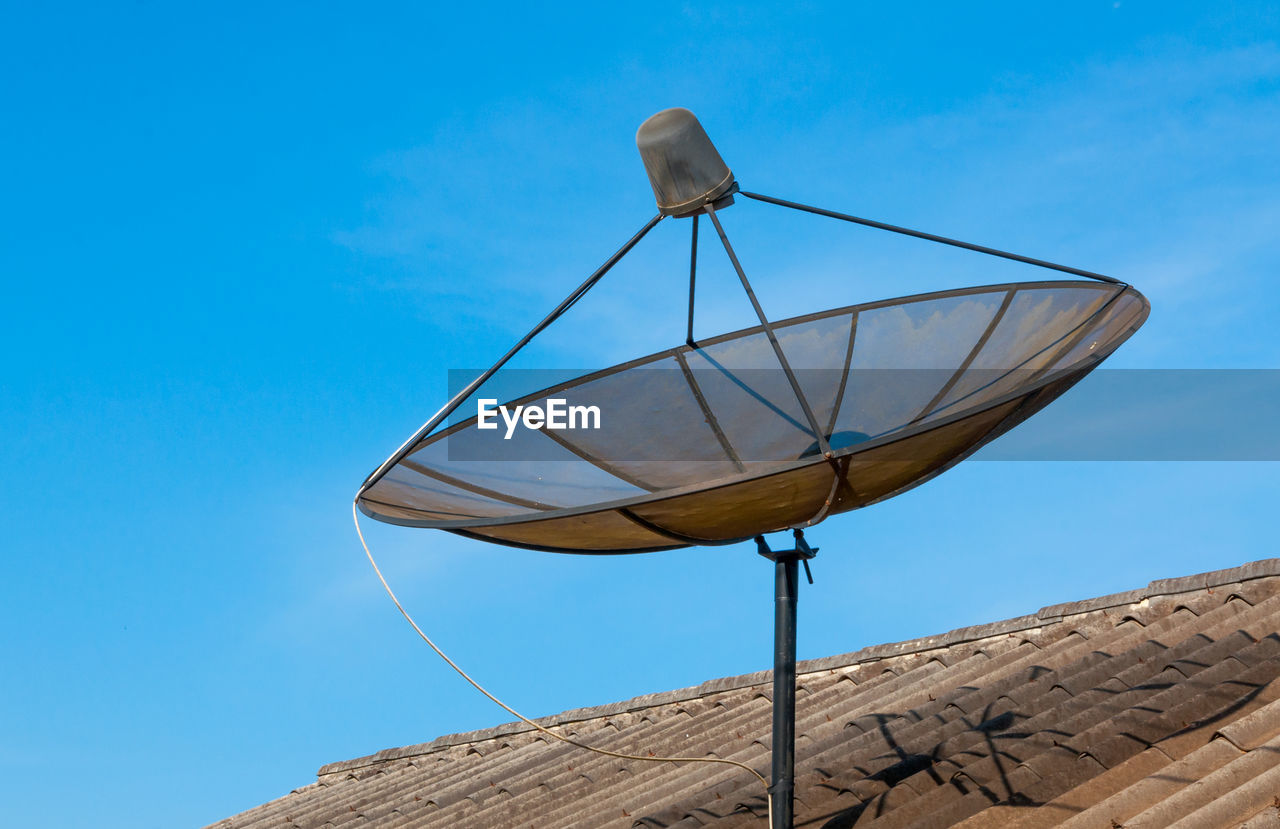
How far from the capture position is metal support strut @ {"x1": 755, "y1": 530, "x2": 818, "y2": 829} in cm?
540

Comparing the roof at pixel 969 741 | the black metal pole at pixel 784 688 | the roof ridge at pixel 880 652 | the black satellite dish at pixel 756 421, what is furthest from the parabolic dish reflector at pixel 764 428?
the roof ridge at pixel 880 652

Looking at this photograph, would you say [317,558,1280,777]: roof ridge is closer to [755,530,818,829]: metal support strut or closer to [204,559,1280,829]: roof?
[204,559,1280,829]: roof

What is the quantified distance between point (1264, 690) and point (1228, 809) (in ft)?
6.36

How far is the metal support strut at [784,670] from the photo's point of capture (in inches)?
213

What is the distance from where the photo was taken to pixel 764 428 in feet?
24.3

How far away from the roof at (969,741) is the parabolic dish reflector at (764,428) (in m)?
1.48

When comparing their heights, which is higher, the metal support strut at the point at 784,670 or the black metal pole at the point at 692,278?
the black metal pole at the point at 692,278

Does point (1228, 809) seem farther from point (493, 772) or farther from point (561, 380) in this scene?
point (493, 772)

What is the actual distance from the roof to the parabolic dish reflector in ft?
4.86

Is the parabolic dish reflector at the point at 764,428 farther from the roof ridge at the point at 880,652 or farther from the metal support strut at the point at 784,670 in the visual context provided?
the roof ridge at the point at 880,652

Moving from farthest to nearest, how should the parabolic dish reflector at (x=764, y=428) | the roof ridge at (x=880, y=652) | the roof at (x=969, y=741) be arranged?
the roof ridge at (x=880, y=652) → the roof at (x=969, y=741) → the parabolic dish reflector at (x=764, y=428)

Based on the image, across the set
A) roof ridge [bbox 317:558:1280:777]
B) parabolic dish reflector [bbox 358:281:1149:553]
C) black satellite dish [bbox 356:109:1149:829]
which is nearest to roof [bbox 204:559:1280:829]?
roof ridge [bbox 317:558:1280:777]

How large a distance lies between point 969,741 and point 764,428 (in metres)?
2.03

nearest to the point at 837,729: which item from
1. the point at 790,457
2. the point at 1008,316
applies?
the point at 790,457
